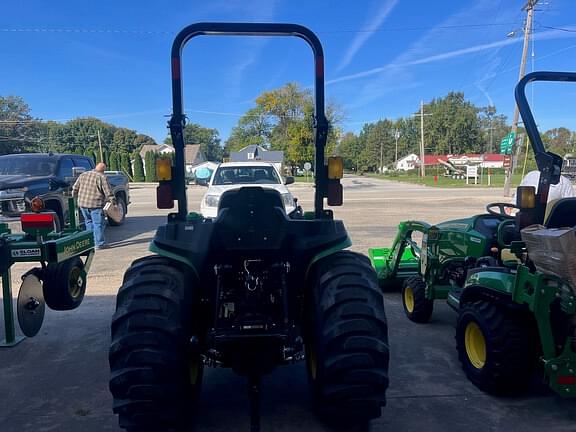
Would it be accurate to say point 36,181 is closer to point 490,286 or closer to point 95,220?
point 95,220

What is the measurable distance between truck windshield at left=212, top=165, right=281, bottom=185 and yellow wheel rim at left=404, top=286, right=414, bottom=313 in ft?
18.6

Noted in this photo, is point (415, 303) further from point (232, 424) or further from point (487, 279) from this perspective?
point (232, 424)

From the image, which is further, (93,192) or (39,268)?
(93,192)

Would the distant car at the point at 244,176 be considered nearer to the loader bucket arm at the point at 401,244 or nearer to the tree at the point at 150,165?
the loader bucket arm at the point at 401,244

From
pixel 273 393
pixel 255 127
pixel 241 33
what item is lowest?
pixel 273 393

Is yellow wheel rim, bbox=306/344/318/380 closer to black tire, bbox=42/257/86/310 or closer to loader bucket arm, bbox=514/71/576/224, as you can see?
loader bucket arm, bbox=514/71/576/224

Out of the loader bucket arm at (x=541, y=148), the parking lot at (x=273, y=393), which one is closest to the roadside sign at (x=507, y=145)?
the loader bucket arm at (x=541, y=148)

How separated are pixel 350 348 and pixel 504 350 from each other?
1.41 m

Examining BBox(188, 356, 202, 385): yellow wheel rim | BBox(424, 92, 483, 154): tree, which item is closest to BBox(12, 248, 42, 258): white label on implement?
BBox(188, 356, 202, 385): yellow wheel rim

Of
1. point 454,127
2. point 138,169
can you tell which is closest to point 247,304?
point 138,169

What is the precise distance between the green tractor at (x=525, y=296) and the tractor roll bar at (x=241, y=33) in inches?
59.0

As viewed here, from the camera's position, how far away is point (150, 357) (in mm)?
2590

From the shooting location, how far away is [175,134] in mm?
3197

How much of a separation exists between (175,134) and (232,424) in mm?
2054
